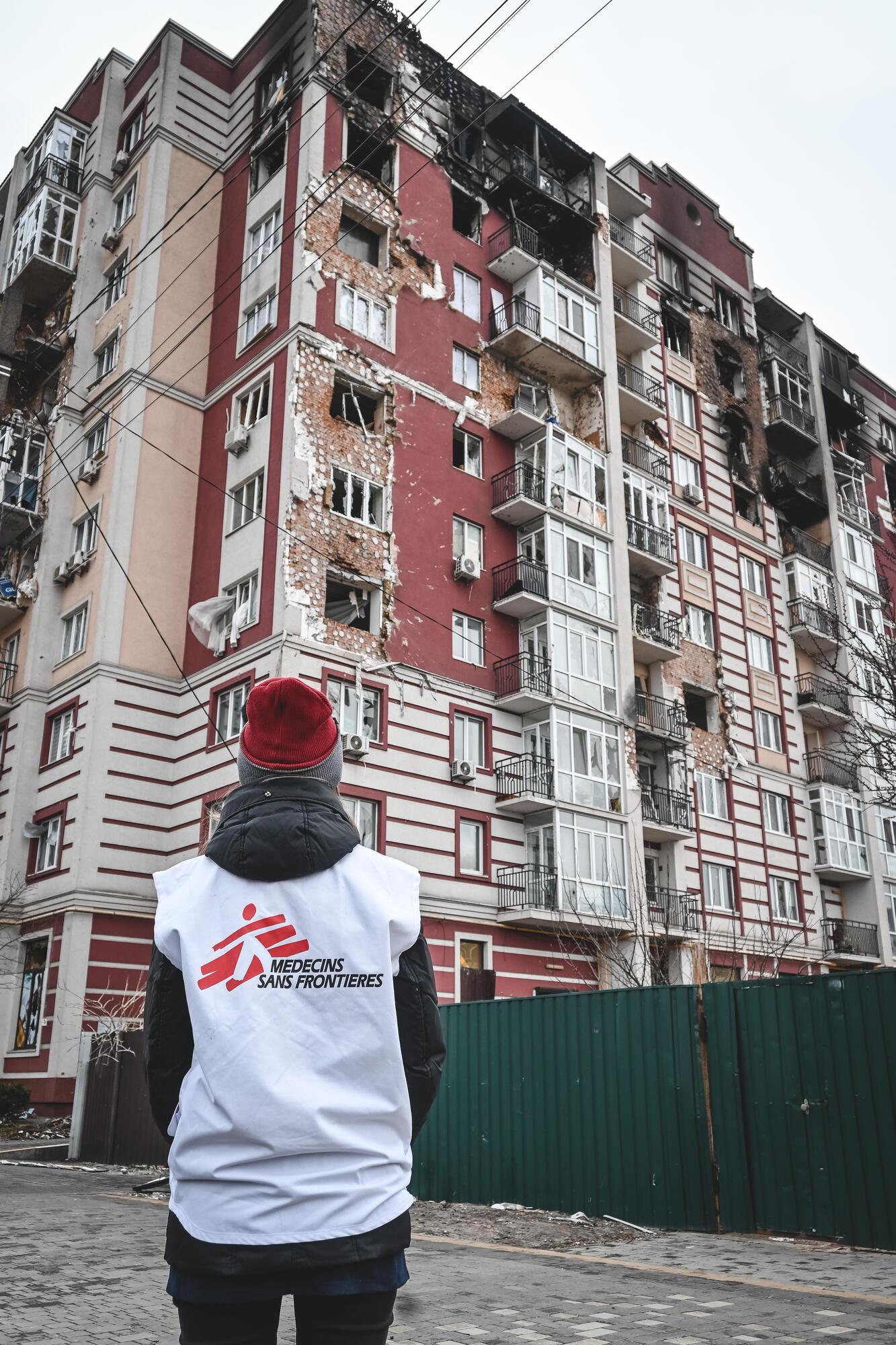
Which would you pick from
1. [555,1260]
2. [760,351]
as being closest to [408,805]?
[555,1260]

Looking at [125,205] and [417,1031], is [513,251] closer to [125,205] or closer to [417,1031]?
[125,205]

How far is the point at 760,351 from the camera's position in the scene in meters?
43.6

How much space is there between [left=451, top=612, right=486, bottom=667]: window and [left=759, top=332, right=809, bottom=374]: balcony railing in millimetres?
20780

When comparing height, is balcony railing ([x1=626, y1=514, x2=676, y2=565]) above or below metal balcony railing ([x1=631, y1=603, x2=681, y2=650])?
above

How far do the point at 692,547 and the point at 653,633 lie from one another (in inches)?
208

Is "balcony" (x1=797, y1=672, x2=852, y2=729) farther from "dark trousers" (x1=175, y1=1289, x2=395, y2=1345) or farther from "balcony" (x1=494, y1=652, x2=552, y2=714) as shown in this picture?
"dark trousers" (x1=175, y1=1289, x2=395, y2=1345)

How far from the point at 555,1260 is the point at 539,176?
3247cm

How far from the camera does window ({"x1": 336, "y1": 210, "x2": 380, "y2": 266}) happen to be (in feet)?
97.6

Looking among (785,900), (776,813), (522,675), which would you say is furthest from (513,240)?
A: (785,900)

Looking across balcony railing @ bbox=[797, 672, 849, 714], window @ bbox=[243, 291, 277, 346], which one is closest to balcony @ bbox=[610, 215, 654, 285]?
window @ bbox=[243, 291, 277, 346]

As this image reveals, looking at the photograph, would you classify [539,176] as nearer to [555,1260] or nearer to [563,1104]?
[563,1104]

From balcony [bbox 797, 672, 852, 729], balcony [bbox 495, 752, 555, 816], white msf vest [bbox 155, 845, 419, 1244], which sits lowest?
white msf vest [bbox 155, 845, 419, 1244]

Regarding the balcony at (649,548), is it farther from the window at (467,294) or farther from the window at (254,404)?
the window at (254,404)

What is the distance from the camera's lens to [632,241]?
127ft
